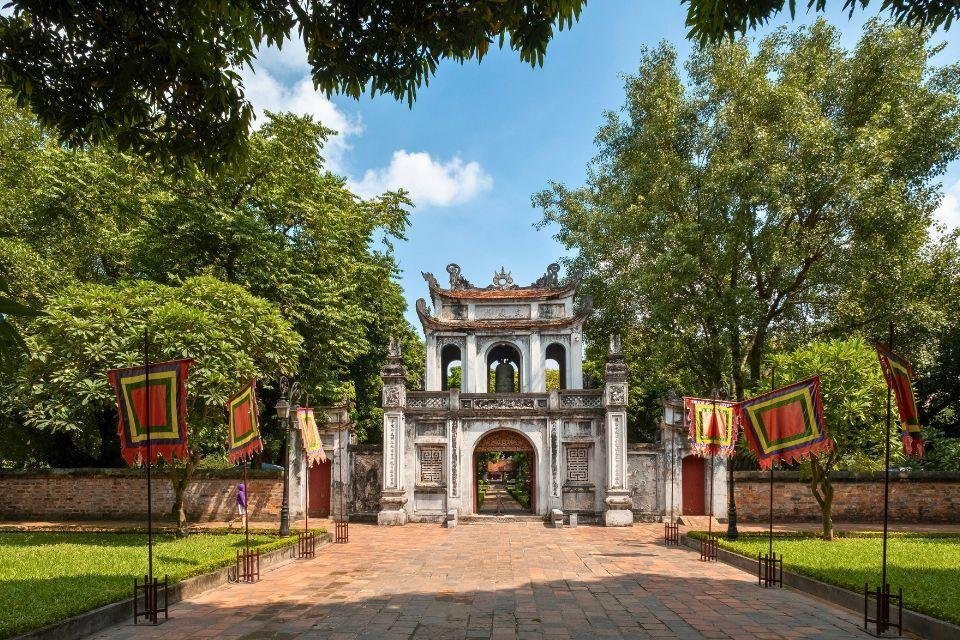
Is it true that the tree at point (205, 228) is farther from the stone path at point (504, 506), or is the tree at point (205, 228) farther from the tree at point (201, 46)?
the tree at point (201, 46)

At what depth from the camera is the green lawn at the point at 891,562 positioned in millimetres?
9723

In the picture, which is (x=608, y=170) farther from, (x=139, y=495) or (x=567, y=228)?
(x=139, y=495)

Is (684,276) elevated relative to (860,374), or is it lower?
elevated

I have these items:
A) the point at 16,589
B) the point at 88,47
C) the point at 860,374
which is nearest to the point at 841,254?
the point at 860,374

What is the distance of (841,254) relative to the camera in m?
21.8

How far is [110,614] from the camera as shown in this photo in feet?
30.0

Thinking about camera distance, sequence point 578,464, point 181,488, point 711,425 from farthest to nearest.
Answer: point 578,464, point 181,488, point 711,425

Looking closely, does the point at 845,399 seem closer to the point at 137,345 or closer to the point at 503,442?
the point at 503,442

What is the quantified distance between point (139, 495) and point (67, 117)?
1858cm

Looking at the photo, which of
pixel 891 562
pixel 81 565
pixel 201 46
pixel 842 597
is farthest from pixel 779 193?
pixel 81 565

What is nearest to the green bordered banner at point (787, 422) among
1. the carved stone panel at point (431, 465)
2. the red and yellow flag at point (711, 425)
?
the red and yellow flag at point (711, 425)

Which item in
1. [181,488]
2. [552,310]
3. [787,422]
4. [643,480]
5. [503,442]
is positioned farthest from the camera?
[552,310]

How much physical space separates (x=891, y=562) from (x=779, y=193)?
12.1m

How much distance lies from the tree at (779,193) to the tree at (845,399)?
469 centimetres
